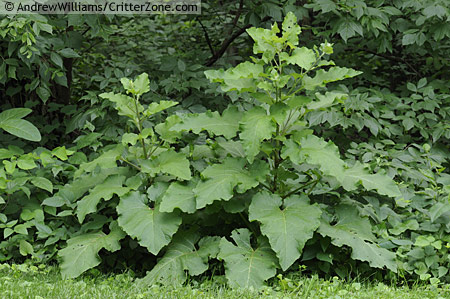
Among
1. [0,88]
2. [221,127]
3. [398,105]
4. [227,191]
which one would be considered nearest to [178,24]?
[0,88]

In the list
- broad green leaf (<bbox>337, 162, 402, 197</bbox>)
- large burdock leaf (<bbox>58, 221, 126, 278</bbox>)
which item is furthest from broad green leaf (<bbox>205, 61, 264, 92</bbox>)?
large burdock leaf (<bbox>58, 221, 126, 278</bbox>)

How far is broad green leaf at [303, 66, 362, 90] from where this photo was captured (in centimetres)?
362

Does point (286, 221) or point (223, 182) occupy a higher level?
point (223, 182)

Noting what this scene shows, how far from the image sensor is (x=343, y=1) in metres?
4.84

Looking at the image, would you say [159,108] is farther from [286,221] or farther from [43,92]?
[43,92]

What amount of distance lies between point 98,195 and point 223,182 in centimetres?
93

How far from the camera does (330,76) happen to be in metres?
3.66

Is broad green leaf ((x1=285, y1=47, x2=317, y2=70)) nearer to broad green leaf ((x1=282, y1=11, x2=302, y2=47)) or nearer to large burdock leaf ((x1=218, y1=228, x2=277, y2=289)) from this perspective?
broad green leaf ((x1=282, y1=11, x2=302, y2=47))

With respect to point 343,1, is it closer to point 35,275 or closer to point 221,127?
point 221,127

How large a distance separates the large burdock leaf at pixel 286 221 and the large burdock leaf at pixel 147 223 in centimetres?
56

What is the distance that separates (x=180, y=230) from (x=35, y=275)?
1.06m

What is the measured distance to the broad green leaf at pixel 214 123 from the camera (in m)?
3.67

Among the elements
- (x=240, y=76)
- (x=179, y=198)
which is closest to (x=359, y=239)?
(x=179, y=198)

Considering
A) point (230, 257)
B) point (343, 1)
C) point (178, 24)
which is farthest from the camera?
point (178, 24)
